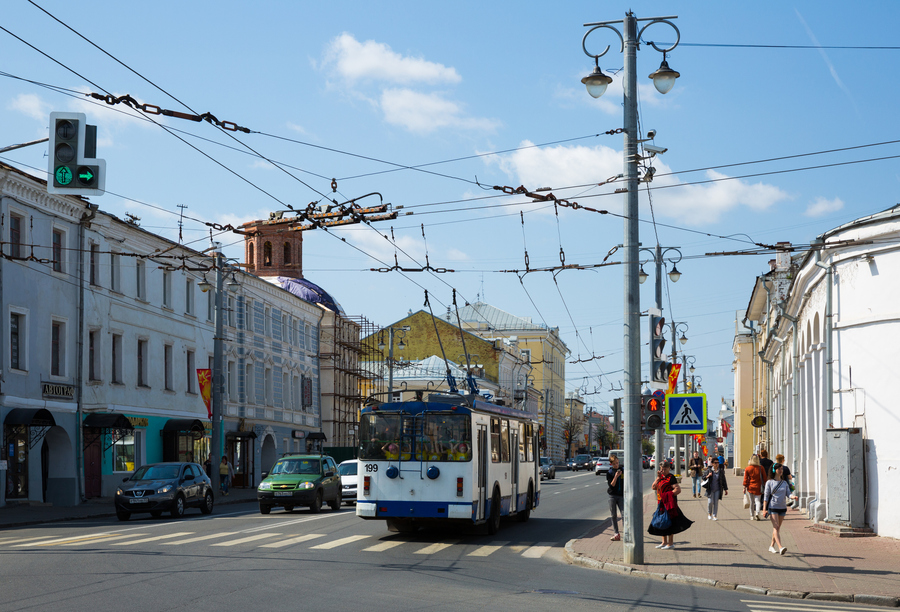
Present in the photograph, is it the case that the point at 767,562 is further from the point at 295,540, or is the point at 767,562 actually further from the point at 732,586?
the point at 295,540

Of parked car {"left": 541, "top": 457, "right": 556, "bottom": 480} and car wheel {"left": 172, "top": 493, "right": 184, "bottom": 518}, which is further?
parked car {"left": 541, "top": 457, "right": 556, "bottom": 480}

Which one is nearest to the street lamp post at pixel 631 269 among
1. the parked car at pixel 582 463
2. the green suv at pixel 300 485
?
the green suv at pixel 300 485

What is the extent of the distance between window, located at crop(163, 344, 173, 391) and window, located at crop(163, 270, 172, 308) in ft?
6.06

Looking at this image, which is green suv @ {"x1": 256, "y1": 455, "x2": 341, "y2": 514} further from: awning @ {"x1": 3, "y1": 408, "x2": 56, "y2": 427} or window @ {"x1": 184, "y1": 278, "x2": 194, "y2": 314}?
window @ {"x1": 184, "y1": 278, "x2": 194, "y2": 314}

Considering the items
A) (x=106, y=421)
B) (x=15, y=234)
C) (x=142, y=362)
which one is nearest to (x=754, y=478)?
(x=106, y=421)

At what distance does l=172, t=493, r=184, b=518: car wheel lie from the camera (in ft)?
94.1

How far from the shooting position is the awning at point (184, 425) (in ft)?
147

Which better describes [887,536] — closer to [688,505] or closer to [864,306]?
[864,306]

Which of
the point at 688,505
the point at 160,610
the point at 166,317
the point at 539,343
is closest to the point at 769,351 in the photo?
the point at 688,505

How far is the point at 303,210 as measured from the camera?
774 inches

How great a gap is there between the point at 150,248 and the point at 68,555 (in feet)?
93.8

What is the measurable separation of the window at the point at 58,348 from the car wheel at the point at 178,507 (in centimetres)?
1022

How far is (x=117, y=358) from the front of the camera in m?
41.7

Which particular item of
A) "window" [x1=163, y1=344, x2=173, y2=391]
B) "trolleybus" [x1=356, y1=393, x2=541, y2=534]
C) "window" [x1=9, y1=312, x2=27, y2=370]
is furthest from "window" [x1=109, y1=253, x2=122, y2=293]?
"trolleybus" [x1=356, y1=393, x2=541, y2=534]
